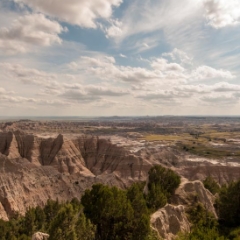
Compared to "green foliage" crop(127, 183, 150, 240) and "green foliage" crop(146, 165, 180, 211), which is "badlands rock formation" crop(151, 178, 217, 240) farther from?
"green foliage" crop(127, 183, 150, 240)

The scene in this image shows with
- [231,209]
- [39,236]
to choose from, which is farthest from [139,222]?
[231,209]

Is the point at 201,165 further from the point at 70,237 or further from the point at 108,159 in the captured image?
the point at 70,237

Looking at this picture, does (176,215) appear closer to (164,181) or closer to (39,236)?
(164,181)

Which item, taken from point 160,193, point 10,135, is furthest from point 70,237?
point 10,135

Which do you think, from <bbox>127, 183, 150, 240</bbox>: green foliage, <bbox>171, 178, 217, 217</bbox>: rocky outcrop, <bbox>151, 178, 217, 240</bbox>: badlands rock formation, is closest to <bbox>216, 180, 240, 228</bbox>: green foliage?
<bbox>171, 178, 217, 217</bbox>: rocky outcrop

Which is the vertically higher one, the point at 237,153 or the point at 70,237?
the point at 70,237
